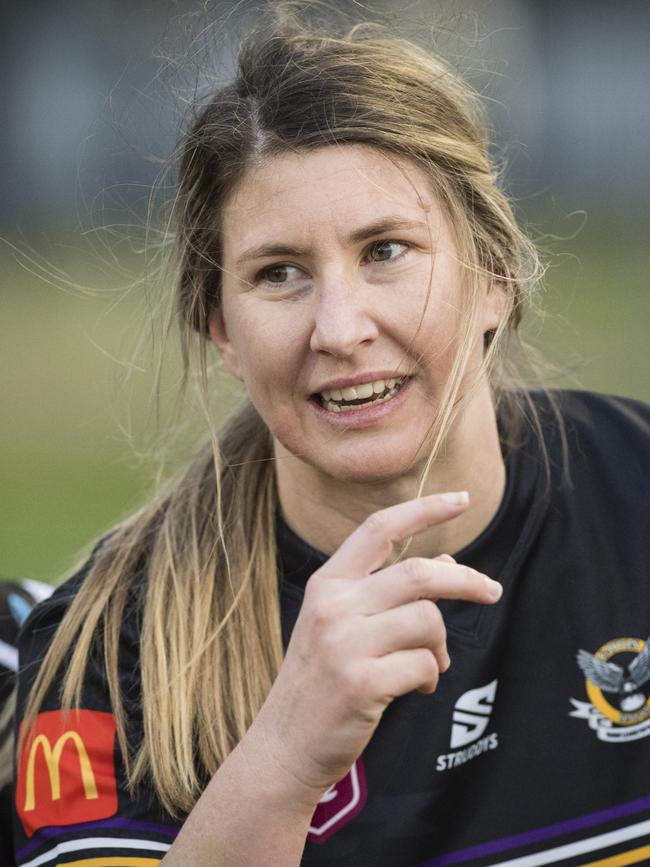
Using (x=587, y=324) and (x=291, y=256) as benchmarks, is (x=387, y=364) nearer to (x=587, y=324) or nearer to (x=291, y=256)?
(x=291, y=256)

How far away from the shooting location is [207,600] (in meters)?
2.30

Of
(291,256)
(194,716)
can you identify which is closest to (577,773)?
(194,716)

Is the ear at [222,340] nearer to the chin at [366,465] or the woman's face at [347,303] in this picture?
the woman's face at [347,303]

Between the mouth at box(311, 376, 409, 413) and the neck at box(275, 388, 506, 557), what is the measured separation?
0.53 feet

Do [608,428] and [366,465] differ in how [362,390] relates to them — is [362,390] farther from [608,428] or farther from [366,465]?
[608,428]

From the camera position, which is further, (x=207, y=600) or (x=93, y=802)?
(x=207, y=600)

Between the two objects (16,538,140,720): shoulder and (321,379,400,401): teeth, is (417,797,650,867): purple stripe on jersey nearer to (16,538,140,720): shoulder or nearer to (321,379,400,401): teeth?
(16,538,140,720): shoulder

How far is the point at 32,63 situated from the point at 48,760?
37.0ft

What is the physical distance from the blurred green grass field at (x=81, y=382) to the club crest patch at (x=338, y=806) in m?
3.52

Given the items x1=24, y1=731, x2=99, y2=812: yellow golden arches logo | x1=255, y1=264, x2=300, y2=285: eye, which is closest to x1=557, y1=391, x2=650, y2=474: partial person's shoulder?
x1=255, y1=264, x2=300, y2=285: eye

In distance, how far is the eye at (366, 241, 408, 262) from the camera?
2061mm

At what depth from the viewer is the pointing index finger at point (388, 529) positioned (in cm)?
164

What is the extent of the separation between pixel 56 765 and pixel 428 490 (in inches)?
31.6

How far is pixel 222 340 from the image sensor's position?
7.85 feet
